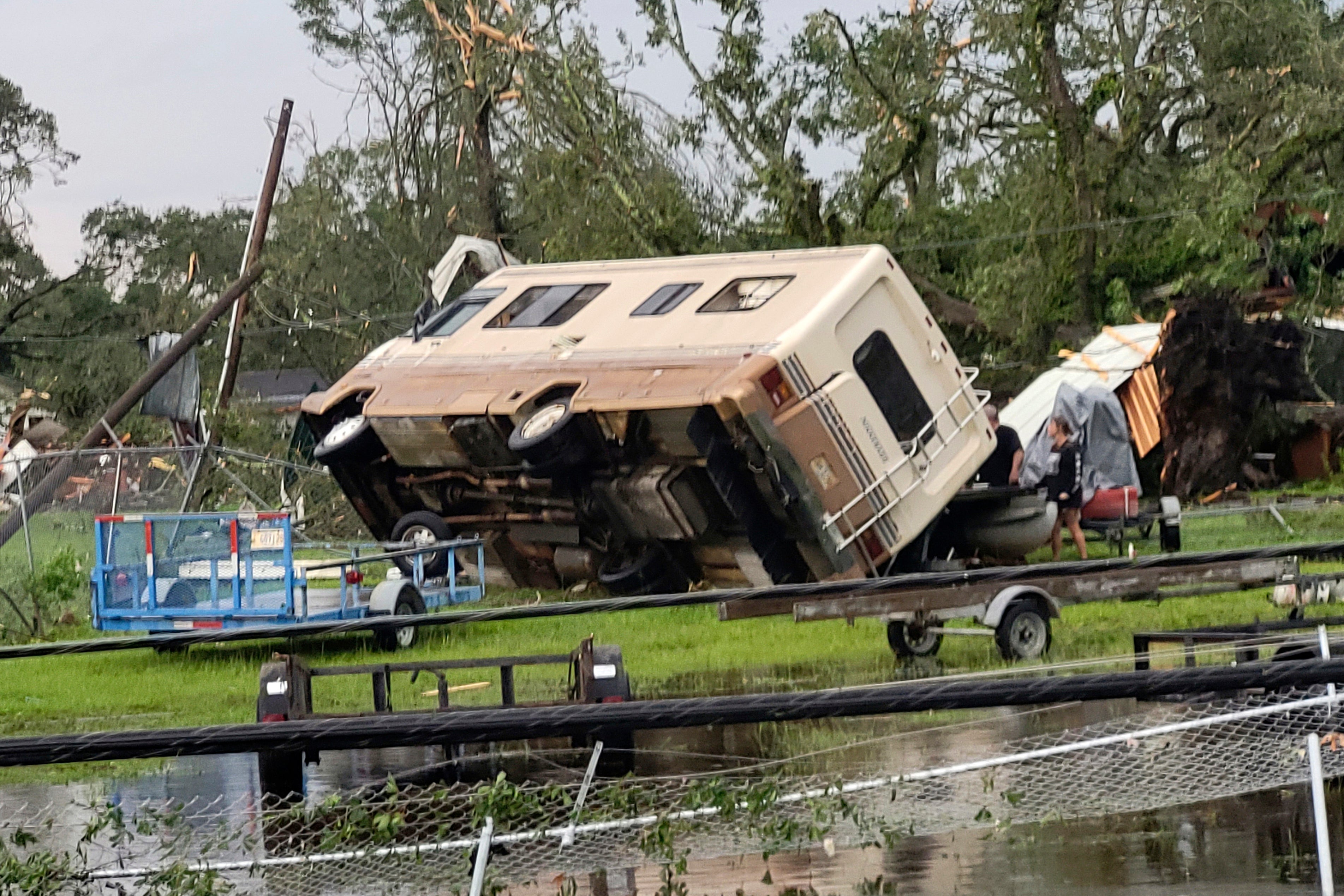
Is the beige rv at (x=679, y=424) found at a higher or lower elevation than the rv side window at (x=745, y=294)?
lower

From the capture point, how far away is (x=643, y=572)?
16.4m

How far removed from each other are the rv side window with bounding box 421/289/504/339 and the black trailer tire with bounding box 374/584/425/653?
3.87m

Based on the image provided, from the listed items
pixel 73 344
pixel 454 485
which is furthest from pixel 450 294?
pixel 73 344

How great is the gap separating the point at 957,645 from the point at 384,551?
5.66 m

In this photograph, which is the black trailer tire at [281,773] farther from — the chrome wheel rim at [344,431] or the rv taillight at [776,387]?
the chrome wheel rim at [344,431]

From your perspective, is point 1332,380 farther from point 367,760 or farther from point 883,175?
point 367,760

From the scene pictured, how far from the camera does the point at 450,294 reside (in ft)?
95.2

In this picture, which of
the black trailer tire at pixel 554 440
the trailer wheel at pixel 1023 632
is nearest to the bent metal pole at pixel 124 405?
the black trailer tire at pixel 554 440

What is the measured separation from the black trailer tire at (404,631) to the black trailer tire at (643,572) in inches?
91.1

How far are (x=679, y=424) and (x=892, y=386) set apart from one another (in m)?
2.15

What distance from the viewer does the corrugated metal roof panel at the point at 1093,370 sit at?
957 inches

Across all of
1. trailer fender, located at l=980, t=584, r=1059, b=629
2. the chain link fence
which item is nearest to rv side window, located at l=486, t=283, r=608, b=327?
trailer fender, located at l=980, t=584, r=1059, b=629

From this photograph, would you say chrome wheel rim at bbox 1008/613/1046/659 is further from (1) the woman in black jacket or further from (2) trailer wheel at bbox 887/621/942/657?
(1) the woman in black jacket

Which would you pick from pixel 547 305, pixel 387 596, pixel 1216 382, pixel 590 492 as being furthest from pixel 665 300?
pixel 1216 382
